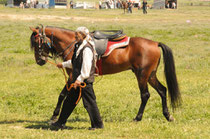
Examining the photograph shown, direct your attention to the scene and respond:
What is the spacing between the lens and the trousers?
806 cm

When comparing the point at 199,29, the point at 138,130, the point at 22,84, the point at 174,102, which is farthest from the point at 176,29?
the point at 138,130

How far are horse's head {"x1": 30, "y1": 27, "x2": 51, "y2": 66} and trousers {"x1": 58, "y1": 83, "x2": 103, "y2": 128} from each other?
1706 millimetres

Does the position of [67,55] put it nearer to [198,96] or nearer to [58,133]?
[58,133]

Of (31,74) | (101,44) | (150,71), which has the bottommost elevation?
(31,74)

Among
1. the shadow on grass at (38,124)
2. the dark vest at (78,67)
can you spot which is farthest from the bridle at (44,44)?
the shadow on grass at (38,124)

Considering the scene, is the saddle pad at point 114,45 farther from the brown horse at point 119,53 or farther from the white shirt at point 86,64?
the white shirt at point 86,64

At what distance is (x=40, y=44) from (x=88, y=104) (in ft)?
7.12

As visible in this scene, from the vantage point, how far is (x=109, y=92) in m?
12.6

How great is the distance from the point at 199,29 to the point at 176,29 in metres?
1.65

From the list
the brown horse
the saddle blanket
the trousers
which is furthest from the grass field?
the saddle blanket

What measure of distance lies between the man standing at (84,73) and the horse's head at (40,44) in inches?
47.9

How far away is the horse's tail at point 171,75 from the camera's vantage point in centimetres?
960

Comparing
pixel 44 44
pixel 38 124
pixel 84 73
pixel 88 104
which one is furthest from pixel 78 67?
pixel 38 124

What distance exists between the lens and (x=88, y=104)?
810 centimetres
